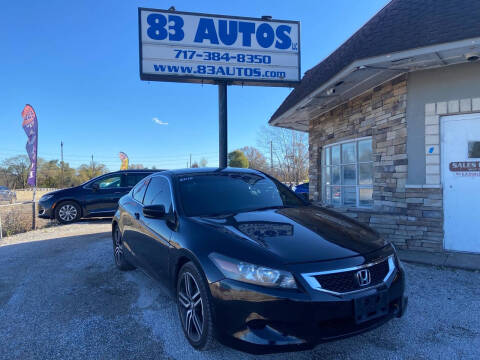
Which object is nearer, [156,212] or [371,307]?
[371,307]

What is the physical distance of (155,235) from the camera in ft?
10.9

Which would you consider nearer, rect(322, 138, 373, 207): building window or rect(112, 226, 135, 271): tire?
rect(112, 226, 135, 271): tire

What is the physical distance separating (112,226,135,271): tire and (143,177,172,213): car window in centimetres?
109

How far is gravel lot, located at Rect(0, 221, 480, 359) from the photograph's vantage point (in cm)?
254

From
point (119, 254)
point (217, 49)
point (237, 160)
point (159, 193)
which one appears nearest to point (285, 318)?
point (159, 193)

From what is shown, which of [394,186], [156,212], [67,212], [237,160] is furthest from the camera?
[237,160]

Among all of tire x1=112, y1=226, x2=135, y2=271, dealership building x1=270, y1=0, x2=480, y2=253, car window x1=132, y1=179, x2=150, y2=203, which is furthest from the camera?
dealership building x1=270, y1=0, x2=480, y2=253

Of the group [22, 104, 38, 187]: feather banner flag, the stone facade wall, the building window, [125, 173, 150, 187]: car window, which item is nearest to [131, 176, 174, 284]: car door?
the stone facade wall

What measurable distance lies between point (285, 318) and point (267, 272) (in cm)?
31

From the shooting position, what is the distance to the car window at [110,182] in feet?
33.2

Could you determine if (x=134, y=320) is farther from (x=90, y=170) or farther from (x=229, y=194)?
(x=90, y=170)

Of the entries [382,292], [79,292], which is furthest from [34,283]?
[382,292]

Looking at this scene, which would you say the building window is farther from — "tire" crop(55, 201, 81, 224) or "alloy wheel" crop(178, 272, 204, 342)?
"tire" crop(55, 201, 81, 224)

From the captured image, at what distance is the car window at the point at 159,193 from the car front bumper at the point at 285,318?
141 centimetres
